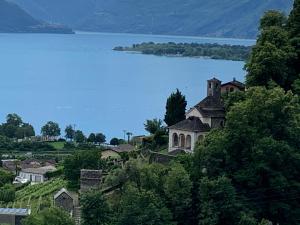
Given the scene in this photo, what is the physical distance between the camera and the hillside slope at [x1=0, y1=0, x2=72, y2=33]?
536ft

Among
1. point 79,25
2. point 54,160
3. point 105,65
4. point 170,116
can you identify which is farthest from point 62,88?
point 79,25

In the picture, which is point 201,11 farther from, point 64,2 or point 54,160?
point 54,160

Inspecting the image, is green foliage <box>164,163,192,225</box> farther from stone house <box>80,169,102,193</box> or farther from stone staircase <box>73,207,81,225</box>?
stone house <box>80,169,102,193</box>

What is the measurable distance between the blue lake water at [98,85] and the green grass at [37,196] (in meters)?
20.7

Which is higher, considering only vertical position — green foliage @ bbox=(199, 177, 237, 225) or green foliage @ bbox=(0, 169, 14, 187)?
green foliage @ bbox=(0, 169, 14, 187)

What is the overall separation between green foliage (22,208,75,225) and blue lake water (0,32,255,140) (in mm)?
26311

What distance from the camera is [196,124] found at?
1659cm

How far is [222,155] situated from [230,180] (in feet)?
1.78

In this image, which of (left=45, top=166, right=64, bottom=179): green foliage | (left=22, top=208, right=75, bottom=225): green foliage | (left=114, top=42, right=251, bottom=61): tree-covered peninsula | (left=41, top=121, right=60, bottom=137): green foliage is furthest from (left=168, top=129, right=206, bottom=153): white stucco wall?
(left=114, top=42, right=251, bottom=61): tree-covered peninsula

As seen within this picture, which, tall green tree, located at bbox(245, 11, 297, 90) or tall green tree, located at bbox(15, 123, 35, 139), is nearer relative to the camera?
tall green tree, located at bbox(245, 11, 297, 90)

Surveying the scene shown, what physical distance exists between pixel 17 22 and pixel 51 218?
15358cm

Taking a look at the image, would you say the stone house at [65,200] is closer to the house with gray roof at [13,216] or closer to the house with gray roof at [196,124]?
the house with gray roof at [13,216]

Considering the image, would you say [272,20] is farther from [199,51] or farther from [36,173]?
[199,51]

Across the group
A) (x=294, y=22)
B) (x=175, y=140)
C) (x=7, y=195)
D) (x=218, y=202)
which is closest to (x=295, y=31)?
(x=294, y=22)
